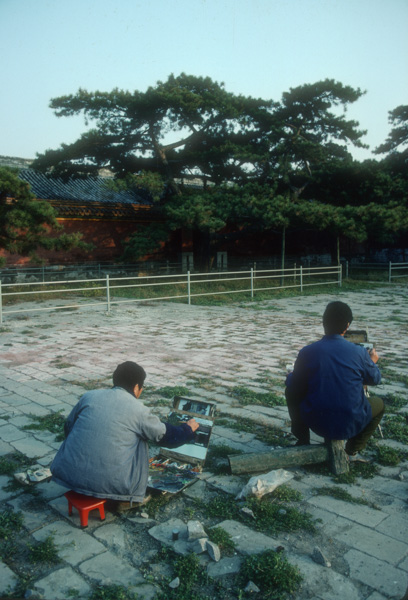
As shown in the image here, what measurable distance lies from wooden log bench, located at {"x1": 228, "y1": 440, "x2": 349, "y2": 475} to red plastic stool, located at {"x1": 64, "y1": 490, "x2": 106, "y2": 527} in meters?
0.99

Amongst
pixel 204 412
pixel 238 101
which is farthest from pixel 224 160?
pixel 204 412

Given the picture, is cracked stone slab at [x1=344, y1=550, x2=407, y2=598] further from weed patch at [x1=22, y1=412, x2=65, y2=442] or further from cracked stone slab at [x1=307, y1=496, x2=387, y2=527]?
weed patch at [x1=22, y1=412, x2=65, y2=442]

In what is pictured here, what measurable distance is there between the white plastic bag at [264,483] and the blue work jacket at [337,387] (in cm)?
46

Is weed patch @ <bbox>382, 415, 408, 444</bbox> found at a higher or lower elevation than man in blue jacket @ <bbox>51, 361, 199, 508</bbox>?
lower

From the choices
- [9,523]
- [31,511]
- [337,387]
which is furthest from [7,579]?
[337,387]

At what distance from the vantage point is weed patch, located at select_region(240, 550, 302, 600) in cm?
221

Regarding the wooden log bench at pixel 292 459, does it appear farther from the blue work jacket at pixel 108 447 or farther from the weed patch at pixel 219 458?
the blue work jacket at pixel 108 447

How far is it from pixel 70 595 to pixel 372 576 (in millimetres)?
1528

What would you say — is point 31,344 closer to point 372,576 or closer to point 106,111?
point 372,576

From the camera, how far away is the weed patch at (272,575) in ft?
7.25

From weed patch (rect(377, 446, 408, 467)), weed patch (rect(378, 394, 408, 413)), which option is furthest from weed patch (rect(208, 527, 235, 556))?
weed patch (rect(378, 394, 408, 413))

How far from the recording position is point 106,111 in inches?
717

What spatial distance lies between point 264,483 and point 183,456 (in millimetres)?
714

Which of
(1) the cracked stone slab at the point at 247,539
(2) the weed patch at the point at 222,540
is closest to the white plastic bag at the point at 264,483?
(1) the cracked stone slab at the point at 247,539
